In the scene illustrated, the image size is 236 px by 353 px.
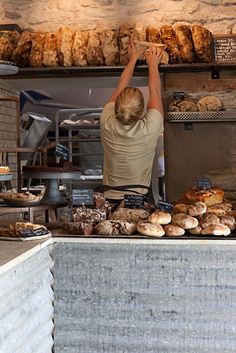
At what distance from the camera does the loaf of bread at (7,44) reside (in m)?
3.97

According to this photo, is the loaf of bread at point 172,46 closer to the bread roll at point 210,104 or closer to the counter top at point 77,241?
the bread roll at point 210,104

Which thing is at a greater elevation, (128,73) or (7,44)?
(7,44)

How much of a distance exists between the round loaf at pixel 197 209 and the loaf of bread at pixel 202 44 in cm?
215

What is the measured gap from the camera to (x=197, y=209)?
6.43 ft

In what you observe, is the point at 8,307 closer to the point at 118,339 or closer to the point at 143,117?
the point at 118,339

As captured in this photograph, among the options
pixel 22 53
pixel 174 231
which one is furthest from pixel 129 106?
pixel 22 53

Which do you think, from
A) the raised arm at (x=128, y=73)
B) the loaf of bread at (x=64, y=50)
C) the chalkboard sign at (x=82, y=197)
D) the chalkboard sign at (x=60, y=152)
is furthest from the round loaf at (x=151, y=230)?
the loaf of bread at (x=64, y=50)

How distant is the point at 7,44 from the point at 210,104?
5.72 feet

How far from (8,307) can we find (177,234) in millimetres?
690

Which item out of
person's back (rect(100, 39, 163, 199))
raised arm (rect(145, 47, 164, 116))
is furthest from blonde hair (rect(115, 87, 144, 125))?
raised arm (rect(145, 47, 164, 116))

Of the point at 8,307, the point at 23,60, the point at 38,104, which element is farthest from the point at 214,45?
the point at 38,104

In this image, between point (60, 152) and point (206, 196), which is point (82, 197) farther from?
point (206, 196)

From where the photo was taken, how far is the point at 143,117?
2.69 metres

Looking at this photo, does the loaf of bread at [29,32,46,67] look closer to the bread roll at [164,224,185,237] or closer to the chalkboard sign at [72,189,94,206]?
the chalkboard sign at [72,189,94,206]
